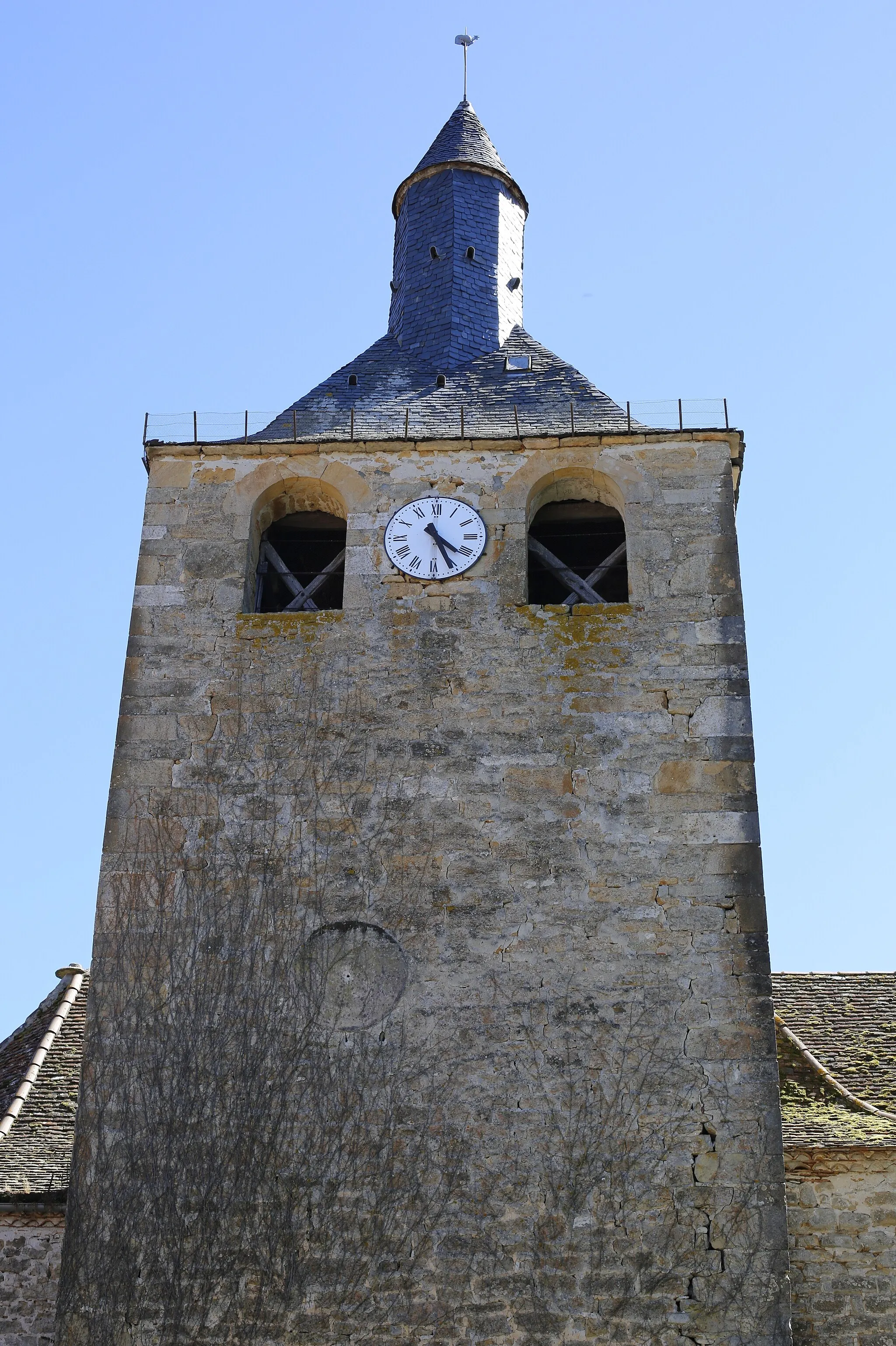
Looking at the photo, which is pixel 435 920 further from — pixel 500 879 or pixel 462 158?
pixel 462 158

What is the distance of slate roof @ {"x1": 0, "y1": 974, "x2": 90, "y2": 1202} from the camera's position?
431 inches

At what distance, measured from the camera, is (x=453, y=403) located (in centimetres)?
1376

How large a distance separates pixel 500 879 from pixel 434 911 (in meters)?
0.47

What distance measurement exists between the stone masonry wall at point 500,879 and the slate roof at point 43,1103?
0.82 m

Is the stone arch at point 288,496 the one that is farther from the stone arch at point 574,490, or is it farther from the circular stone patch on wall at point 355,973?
the circular stone patch on wall at point 355,973

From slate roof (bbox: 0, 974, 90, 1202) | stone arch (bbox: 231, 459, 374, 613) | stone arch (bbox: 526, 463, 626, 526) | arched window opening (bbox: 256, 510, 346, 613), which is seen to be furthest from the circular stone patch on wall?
stone arch (bbox: 526, 463, 626, 526)

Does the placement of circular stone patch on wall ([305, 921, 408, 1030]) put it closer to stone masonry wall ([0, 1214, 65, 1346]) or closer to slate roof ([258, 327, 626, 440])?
stone masonry wall ([0, 1214, 65, 1346])

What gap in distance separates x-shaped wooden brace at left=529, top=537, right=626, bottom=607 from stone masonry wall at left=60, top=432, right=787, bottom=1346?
0.28 m

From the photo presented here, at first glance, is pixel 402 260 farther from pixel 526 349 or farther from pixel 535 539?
pixel 535 539

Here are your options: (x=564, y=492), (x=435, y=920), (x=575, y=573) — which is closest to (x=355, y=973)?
(x=435, y=920)

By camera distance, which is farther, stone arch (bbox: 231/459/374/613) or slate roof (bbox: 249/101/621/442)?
slate roof (bbox: 249/101/621/442)

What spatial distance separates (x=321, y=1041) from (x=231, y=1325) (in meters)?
1.70

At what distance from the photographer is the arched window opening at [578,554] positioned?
12516 mm

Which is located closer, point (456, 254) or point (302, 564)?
point (302, 564)
